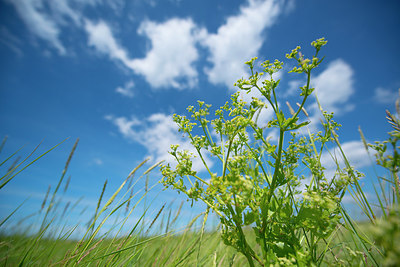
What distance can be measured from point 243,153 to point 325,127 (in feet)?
2.69

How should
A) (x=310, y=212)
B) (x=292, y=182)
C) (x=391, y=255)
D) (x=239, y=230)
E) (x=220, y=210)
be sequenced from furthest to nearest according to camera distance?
1. (x=292, y=182)
2. (x=220, y=210)
3. (x=239, y=230)
4. (x=310, y=212)
5. (x=391, y=255)

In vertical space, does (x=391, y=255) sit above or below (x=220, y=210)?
below

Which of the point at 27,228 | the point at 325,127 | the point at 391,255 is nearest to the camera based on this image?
the point at 391,255

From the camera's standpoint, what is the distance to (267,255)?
152cm

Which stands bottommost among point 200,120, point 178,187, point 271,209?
point 271,209

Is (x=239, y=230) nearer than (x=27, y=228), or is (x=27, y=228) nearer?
(x=239, y=230)

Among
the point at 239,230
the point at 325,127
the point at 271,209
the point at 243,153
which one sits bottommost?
the point at 239,230

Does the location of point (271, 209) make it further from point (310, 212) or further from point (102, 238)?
point (102, 238)

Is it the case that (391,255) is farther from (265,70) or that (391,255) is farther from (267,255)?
(265,70)

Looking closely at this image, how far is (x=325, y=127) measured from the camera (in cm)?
193

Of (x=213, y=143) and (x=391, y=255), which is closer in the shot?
(x=391, y=255)

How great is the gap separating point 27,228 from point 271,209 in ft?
15.9

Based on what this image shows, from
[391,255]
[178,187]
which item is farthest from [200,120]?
[391,255]

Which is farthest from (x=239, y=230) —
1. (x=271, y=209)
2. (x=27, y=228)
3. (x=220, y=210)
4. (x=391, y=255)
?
(x=27, y=228)
